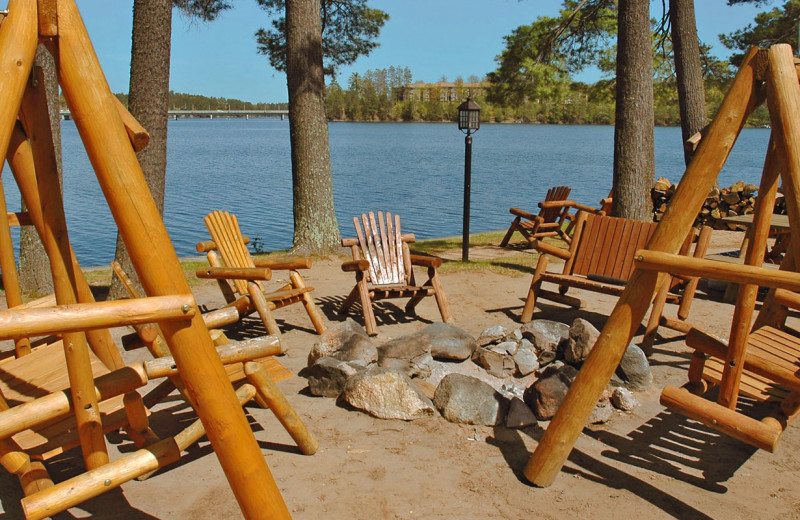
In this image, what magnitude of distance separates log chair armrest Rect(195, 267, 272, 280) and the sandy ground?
0.95m

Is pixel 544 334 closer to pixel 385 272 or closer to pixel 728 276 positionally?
pixel 385 272

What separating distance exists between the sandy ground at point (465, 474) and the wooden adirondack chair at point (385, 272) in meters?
1.43

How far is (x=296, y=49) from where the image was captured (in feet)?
26.8

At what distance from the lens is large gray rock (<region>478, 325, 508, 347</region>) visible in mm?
4688

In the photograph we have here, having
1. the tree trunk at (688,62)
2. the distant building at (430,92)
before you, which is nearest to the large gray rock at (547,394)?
the tree trunk at (688,62)

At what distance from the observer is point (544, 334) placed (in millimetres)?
4684

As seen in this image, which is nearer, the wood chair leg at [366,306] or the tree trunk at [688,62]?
the wood chair leg at [366,306]

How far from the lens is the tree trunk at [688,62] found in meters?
9.41

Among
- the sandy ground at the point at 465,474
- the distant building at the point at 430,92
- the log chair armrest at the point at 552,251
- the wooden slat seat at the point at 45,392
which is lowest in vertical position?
the sandy ground at the point at 465,474

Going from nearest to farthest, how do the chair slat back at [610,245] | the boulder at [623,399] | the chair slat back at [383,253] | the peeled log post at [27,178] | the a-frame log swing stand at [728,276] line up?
1. the peeled log post at [27,178]
2. the a-frame log swing stand at [728,276]
3. the boulder at [623,399]
4. the chair slat back at [610,245]
5. the chair slat back at [383,253]

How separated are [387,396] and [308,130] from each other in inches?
205

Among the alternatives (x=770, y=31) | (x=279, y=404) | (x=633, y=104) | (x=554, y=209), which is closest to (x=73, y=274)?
(x=279, y=404)

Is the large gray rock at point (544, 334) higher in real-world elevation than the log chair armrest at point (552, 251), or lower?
lower

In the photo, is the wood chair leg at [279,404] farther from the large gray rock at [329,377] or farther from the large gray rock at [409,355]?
the large gray rock at [409,355]
